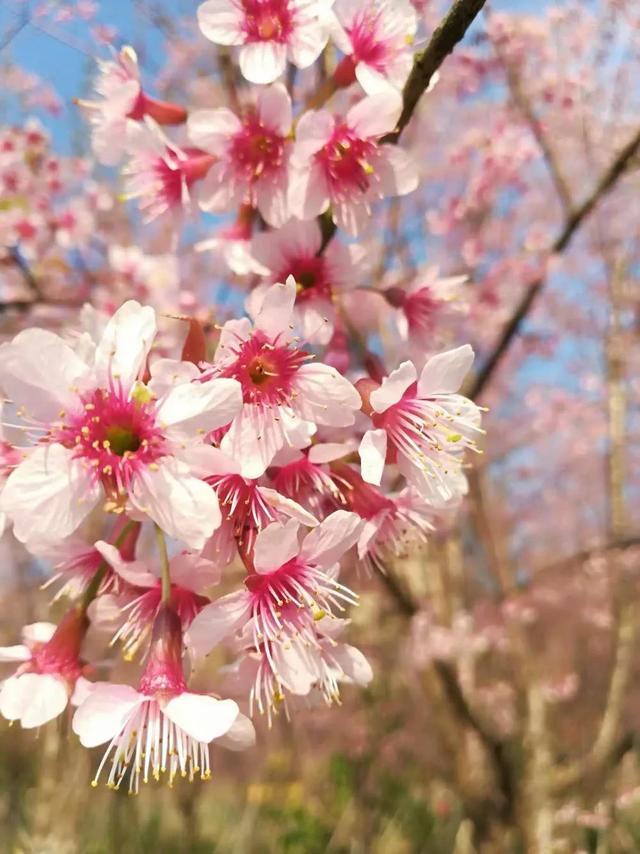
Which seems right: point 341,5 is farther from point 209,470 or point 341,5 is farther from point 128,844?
point 128,844

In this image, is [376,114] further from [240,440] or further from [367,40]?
[240,440]

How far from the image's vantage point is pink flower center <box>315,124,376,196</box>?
37.1 inches

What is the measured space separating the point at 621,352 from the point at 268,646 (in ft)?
9.11

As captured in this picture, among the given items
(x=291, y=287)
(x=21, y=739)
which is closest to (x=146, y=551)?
(x=291, y=287)

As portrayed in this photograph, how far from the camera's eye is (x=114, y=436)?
78 cm

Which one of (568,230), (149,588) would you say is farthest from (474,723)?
(149,588)

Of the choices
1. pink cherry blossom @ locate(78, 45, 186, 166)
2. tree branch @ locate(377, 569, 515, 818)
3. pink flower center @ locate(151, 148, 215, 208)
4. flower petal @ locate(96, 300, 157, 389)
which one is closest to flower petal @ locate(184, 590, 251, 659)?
flower petal @ locate(96, 300, 157, 389)

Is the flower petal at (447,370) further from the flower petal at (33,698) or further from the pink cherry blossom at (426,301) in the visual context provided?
the flower petal at (33,698)

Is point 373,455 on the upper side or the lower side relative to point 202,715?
upper

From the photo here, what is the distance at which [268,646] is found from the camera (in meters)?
0.82

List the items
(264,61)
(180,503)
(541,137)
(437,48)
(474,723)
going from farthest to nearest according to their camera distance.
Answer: (541,137)
(474,723)
(264,61)
(437,48)
(180,503)

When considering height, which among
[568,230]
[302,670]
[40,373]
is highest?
[40,373]

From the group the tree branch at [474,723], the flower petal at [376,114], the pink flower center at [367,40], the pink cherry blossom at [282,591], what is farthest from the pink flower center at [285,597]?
the tree branch at [474,723]

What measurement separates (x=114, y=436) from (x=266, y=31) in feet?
1.98
